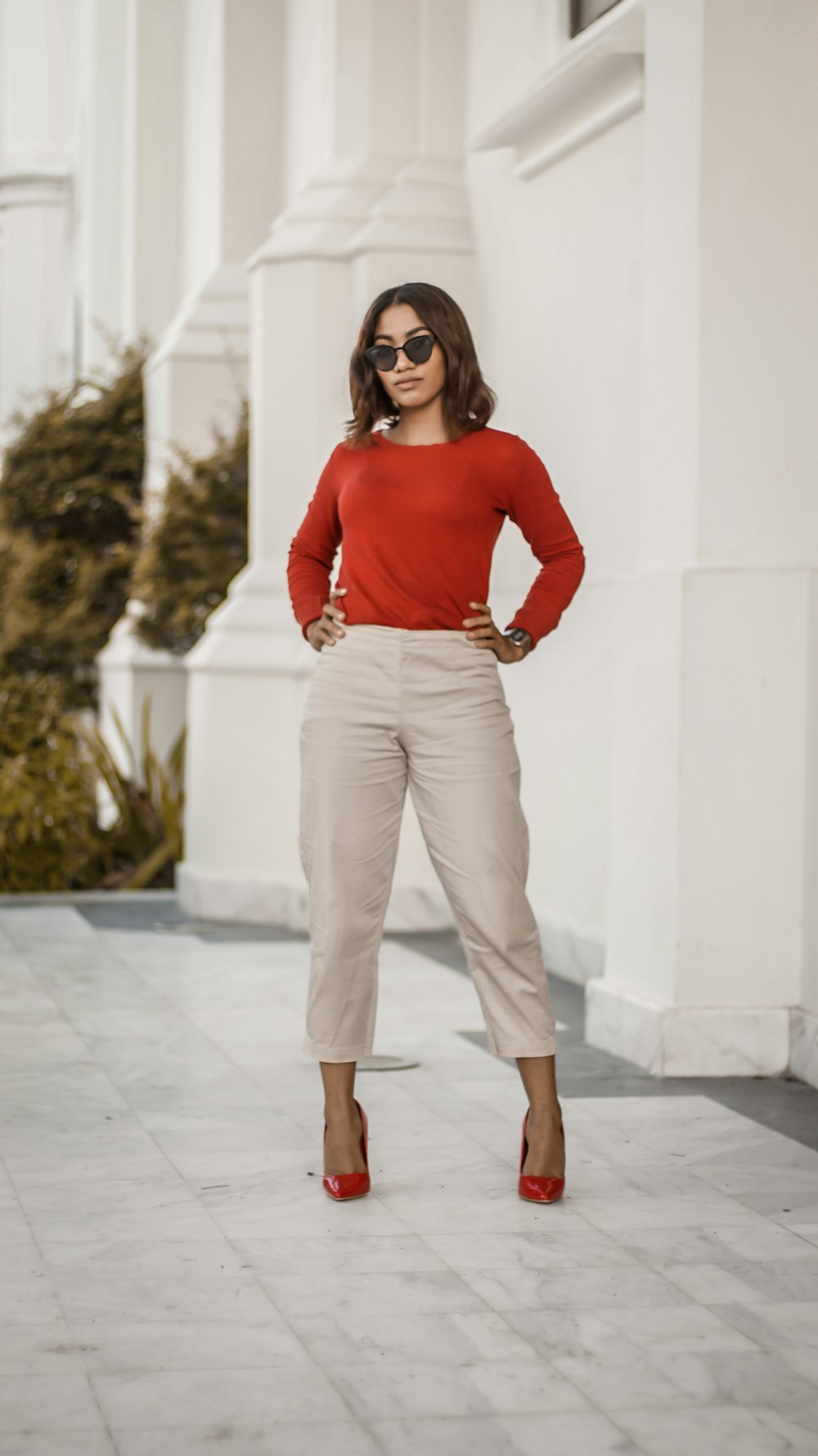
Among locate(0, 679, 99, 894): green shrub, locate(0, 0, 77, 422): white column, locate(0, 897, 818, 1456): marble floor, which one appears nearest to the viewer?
locate(0, 897, 818, 1456): marble floor

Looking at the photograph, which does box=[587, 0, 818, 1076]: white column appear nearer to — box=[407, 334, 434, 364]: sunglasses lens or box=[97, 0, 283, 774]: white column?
box=[407, 334, 434, 364]: sunglasses lens

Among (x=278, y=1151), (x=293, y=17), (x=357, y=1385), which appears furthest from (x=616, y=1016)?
(x=293, y=17)

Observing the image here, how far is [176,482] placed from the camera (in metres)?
10.5

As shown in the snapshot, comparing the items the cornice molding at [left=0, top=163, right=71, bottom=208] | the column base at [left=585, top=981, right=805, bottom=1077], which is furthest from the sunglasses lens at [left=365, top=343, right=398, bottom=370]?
the cornice molding at [left=0, top=163, right=71, bottom=208]

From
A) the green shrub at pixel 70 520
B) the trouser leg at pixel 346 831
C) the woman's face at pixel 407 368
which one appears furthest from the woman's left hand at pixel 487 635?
the green shrub at pixel 70 520

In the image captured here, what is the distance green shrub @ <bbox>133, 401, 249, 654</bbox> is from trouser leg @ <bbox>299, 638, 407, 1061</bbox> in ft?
21.1

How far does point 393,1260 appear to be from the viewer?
366 cm

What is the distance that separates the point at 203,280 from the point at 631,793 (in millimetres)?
6539

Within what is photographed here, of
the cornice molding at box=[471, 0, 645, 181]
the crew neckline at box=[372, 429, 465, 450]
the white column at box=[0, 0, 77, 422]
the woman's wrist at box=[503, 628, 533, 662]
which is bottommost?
the woman's wrist at box=[503, 628, 533, 662]

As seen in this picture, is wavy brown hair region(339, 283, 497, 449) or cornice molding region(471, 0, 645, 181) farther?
cornice molding region(471, 0, 645, 181)

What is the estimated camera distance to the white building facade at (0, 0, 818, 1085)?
5445mm

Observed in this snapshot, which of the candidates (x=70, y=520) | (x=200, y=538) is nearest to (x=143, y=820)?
(x=200, y=538)

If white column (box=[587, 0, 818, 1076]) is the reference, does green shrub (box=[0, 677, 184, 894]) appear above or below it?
below

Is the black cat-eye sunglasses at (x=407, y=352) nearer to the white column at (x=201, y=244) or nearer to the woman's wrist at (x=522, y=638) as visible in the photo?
the woman's wrist at (x=522, y=638)
